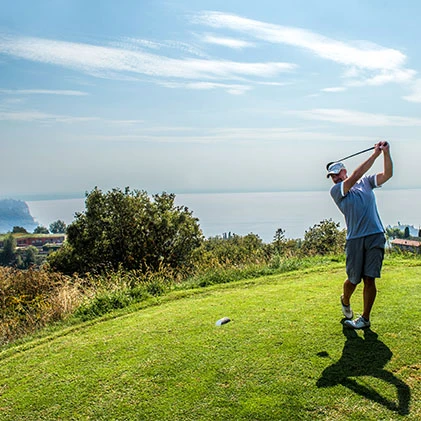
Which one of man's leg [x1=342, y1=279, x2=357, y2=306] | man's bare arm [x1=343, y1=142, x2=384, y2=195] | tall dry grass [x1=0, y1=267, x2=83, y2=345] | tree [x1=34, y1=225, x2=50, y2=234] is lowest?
tree [x1=34, y1=225, x2=50, y2=234]

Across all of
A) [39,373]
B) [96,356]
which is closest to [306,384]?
[96,356]

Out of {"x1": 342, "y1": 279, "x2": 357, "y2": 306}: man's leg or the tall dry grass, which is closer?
{"x1": 342, "y1": 279, "x2": 357, "y2": 306}: man's leg

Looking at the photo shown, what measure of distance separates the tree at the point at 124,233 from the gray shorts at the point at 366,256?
1805cm

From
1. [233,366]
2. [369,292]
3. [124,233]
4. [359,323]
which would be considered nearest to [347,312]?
[359,323]

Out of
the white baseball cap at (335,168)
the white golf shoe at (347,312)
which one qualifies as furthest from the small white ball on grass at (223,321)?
the white baseball cap at (335,168)

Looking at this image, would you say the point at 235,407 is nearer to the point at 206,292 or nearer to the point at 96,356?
the point at 96,356

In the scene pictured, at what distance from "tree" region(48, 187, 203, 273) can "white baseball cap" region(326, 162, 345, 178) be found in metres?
18.0

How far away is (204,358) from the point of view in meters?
4.86

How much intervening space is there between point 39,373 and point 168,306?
9.98 ft

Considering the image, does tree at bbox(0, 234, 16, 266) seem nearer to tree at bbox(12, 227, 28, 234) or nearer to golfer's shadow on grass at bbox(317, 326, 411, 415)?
tree at bbox(12, 227, 28, 234)

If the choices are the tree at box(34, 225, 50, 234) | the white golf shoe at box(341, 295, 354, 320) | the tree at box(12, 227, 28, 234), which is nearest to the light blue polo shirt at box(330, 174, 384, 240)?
the white golf shoe at box(341, 295, 354, 320)

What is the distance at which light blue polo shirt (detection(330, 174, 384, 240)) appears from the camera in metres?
5.02

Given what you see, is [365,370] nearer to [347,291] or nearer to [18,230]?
[347,291]

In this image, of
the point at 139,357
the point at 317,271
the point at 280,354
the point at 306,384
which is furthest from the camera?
the point at 317,271
